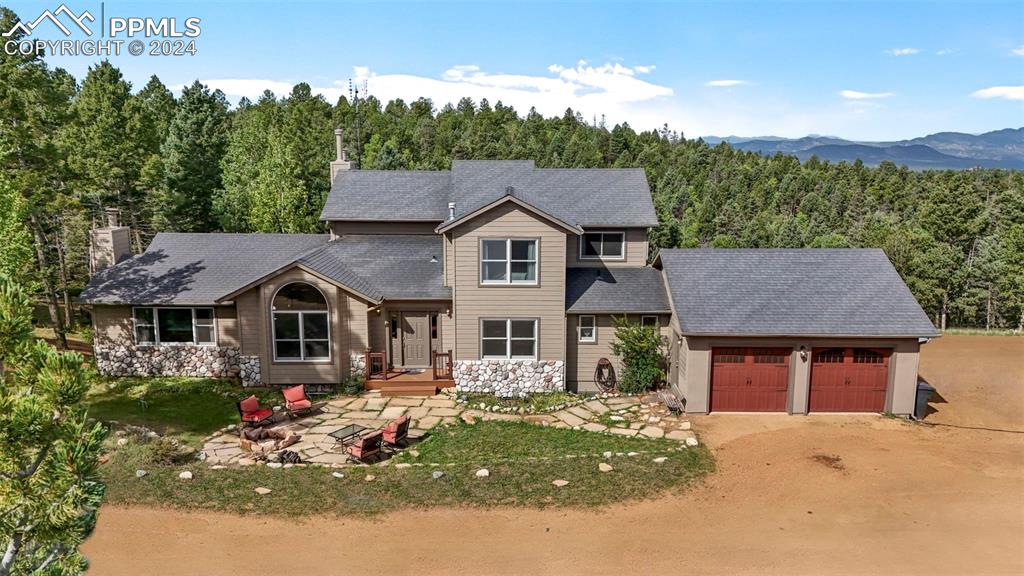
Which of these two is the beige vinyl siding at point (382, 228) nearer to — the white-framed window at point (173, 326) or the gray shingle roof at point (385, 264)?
the gray shingle roof at point (385, 264)

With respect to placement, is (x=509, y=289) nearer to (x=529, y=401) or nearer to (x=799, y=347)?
(x=529, y=401)

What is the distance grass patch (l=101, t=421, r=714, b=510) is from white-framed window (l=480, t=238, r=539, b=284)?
5455 mm

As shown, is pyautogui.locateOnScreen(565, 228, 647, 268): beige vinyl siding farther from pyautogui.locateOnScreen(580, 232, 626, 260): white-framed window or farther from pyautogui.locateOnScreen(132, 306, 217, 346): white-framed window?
pyautogui.locateOnScreen(132, 306, 217, 346): white-framed window

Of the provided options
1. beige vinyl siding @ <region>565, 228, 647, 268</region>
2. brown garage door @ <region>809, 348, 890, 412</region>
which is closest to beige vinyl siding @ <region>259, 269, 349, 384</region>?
beige vinyl siding @ <region>565, 228, 647, 268</region>

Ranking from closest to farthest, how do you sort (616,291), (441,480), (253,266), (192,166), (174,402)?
(441,480)
(174,402)
(616,291)
(253,266)
(192,166)

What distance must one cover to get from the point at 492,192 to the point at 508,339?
6.98 m

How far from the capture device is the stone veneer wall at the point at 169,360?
21.3 metres

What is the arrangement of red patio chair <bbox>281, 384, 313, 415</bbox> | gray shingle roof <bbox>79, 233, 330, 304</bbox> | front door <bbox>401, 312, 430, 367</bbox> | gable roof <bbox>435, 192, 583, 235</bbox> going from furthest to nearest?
front door <bbox>401, 312, 430, 367</bbox> → gray shingle roof <bbox>79, 233, 330, 304</bbox> → gable roof <bbox>435, 192, 583, 235</bbox> → red patio chair <bbox>281, 384, 313, 415</bbox>

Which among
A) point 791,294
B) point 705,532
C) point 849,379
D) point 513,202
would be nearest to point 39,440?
point 705,532

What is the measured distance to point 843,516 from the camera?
12.8m

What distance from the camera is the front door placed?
21219 mm

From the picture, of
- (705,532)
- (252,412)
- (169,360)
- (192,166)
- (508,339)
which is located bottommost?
(705,532)

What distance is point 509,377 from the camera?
20.0 m

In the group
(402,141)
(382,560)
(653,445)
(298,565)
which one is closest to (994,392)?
(653,445)
